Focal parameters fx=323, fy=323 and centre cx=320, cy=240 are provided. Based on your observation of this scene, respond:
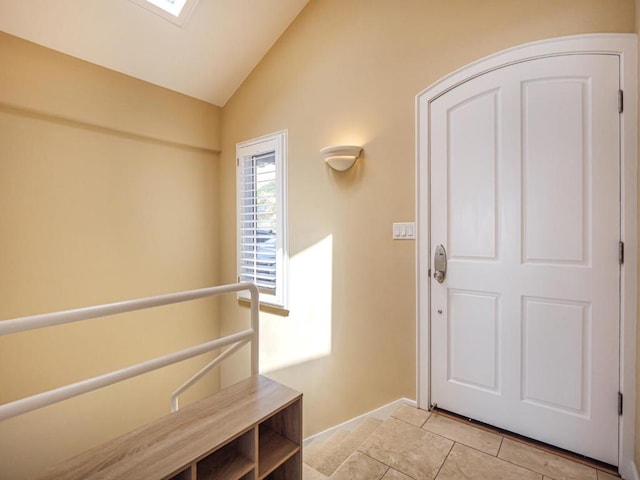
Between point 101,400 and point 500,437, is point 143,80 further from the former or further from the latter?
point 500,437

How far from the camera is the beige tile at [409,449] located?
5.18ft

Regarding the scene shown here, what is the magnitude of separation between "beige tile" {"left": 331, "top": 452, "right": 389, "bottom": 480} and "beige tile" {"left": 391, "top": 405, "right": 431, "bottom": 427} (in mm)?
409

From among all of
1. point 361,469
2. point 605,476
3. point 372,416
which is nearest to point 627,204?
Answer: point 605,476

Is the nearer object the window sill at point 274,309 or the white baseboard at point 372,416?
the white baseboard at point 372,416

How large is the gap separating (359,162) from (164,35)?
1865 mm

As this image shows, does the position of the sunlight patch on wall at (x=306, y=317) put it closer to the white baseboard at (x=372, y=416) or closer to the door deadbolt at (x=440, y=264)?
the white baseboard at (x=372, y=416)

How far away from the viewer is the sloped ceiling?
2.18 m

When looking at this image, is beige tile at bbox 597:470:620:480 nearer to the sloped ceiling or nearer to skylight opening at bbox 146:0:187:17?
the sloped ceiling

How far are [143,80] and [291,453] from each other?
3.06 m

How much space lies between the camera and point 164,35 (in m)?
2.56

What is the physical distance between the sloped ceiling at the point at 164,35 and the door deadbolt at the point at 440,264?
92.2 inches

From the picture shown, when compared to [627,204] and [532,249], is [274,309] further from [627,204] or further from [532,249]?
[627,204]

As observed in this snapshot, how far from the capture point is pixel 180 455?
1.09 m

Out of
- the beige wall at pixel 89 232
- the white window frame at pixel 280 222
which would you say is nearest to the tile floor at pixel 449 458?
the white window frame at pixel 280 222
